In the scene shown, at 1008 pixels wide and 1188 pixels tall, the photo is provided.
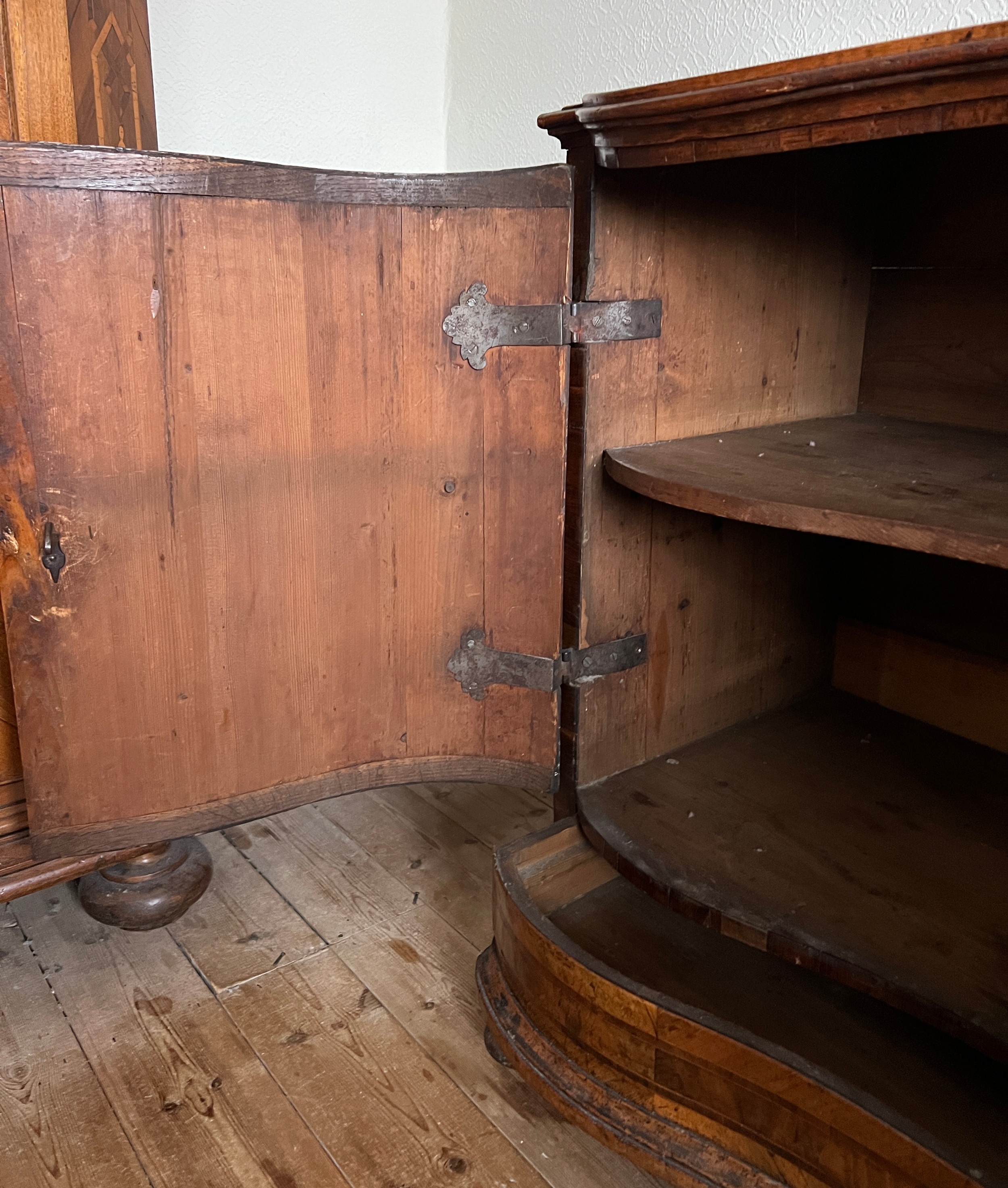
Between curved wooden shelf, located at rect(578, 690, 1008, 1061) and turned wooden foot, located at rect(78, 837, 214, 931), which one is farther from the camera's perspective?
turned wooden foot, located at rect(78, 837, 214, 931)

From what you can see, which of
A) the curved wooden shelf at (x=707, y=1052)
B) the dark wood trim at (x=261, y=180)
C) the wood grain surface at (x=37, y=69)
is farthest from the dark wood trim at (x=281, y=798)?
the wood grain surface at (x=37, y=69)

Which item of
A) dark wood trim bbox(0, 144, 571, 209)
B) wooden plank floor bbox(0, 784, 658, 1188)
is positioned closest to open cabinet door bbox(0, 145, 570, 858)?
dark wood trim bbox(0, 144, 571, 209)

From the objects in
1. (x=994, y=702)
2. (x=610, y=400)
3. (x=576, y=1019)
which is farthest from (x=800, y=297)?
(x=576, y=1019)

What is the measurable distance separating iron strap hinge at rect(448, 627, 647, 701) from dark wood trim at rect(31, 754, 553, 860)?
0.10 metres

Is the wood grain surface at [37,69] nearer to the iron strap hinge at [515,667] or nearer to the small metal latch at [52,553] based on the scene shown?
the small metal latch at [52,553]

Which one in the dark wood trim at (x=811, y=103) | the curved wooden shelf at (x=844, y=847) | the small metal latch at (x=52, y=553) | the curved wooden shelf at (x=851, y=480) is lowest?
the curved wooden shelf at (x=844, y=847)

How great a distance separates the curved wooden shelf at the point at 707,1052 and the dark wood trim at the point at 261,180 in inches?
29.7

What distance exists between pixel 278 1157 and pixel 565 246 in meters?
1.06

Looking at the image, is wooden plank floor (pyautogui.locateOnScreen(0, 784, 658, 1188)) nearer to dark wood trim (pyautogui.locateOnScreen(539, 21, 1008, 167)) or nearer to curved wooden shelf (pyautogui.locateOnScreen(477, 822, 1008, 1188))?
curved wooden shelf (pyautogui.locateOnScreen(477, 822, 1008, 1188))

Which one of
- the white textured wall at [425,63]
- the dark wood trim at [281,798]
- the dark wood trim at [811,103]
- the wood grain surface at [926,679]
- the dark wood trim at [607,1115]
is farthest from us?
the white textured wall at [425,63]

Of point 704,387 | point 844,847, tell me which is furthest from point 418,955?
point 704,387

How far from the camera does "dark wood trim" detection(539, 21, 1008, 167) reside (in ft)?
2.63

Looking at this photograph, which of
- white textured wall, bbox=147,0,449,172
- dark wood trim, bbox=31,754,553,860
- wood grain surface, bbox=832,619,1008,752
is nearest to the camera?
dark wood trim, bbox=31,754,553,860

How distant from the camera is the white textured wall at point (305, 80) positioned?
1919 mm
